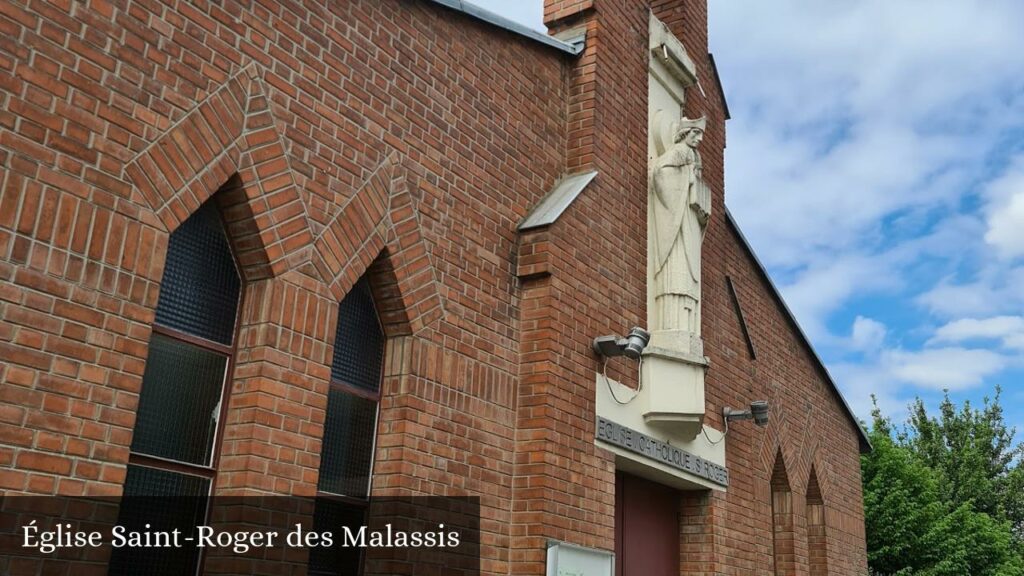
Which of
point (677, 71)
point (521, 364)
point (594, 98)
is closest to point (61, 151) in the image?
point (521, 364)

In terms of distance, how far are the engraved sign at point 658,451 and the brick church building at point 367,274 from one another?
33 mm

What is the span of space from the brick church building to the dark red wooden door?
3 cm

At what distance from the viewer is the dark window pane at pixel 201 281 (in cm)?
535

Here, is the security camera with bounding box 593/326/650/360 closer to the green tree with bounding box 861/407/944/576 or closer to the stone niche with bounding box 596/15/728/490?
the stone niche with bounding box 596/15/728/490

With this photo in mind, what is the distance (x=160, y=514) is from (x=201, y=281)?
127cm

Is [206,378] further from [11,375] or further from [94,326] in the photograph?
[11,375]

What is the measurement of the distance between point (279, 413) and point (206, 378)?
437 millimetres

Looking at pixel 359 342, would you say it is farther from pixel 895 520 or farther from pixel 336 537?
pixel 895 520

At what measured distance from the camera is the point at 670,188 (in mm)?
9273

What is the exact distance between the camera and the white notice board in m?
7.00

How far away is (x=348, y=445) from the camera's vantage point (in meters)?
6.27

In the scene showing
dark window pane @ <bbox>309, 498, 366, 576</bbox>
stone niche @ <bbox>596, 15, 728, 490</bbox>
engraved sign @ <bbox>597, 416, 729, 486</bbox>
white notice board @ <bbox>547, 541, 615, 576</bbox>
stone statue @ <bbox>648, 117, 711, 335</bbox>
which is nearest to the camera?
dark window pane @ <bbox>309, 498, 366, 576</bbox>

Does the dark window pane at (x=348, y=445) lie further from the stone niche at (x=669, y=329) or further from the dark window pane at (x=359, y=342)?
the stone niche at (x=669, y=329)

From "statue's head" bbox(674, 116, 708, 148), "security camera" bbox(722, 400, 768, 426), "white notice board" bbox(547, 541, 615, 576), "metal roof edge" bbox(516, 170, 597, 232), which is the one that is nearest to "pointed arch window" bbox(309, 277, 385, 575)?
"white notice board" bbox(547, 541, 615, 576)
